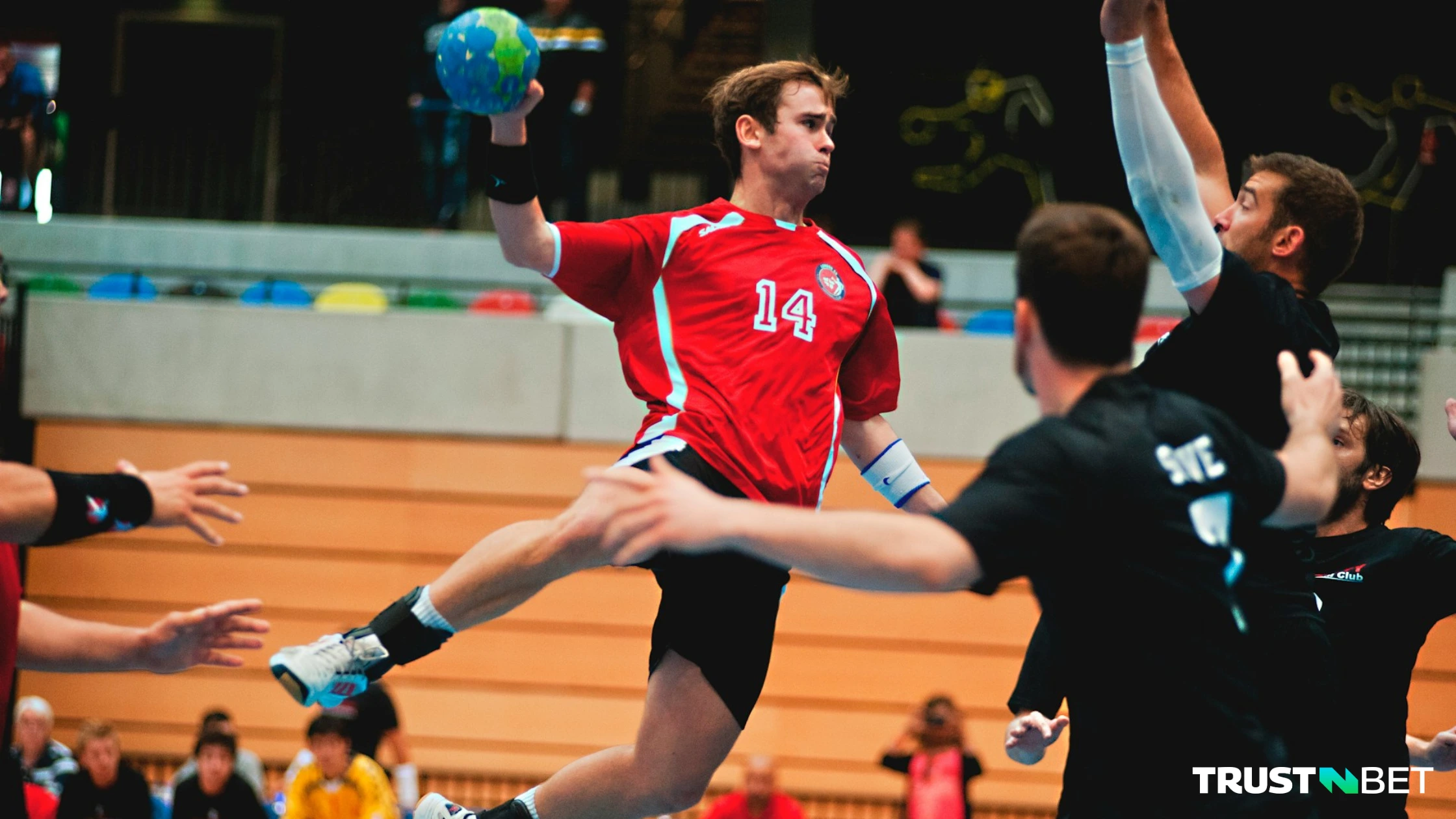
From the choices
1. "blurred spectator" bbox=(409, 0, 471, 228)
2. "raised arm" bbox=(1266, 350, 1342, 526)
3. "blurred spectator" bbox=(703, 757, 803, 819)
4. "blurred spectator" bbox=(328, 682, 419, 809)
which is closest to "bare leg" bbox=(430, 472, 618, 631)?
"raised arm" bbox=(1266, 350, 1342, 526)

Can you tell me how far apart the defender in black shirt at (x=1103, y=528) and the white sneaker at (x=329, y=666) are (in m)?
1.40

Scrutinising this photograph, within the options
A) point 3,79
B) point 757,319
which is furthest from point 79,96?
point 757,319

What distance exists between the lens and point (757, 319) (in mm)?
4137

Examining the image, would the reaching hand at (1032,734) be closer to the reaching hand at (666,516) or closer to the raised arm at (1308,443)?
the raised arm at (1308,443)

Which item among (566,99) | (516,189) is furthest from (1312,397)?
(566,99)

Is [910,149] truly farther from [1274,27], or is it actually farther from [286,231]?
[286,231]

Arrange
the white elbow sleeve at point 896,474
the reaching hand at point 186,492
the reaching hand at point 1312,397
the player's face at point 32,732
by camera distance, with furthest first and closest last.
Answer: the player's face at point 32,732
the white elbow sleeve at point 896,474
the reaching hand at point 186,492
the reaching hand at point 1312,397

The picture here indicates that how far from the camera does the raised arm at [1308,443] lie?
294 cm

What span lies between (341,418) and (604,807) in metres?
7.45

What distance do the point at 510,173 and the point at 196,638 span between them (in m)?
1.48

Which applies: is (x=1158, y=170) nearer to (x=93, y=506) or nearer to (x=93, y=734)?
(x=93, y=506)

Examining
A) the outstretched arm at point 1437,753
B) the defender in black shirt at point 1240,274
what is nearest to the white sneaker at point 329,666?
the defender in black shirt at point 1240,274

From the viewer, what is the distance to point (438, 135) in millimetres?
12102

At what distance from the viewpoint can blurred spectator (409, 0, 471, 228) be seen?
38.9 feet
